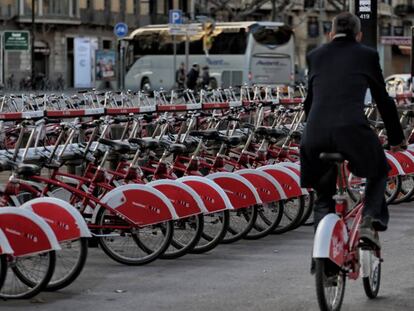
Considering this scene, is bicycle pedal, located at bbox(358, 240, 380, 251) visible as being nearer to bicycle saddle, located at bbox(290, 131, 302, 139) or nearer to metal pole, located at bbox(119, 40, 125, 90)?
bicycle saddle, located at bbox(290, 131, 302, 139)

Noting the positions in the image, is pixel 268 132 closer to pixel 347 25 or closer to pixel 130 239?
pixel 130 239

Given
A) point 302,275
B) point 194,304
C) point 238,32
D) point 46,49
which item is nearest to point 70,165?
point 302,275

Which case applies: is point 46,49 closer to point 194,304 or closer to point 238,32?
point 238,32

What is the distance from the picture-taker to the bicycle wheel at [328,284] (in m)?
6.96

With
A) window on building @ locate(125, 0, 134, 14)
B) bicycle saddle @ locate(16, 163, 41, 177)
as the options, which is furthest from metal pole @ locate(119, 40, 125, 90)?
bicycle saddle @ locate(16, 163, 41, 177)

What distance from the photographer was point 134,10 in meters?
81.3

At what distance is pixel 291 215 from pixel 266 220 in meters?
0.34

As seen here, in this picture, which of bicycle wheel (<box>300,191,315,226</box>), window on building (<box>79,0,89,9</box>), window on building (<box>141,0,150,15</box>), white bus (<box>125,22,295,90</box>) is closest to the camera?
bicycle wheel (<box>300,191,315,226</box>)

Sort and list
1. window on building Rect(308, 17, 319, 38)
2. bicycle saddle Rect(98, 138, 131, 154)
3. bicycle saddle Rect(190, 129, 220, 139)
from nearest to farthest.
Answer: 1. bicycle saddle Rect(98, 138, 131, 154)
2. bicycle saddle Rect(190, 129, 220, 139)
3. window on building Rect(308, 17, 319, 38)

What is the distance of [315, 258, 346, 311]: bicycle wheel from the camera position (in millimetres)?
6964

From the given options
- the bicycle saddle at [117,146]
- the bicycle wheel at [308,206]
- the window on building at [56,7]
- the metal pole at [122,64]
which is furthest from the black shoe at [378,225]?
the window on building at [56,7]

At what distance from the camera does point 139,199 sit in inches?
377

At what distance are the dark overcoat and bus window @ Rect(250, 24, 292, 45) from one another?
44.8 meters

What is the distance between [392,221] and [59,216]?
5178 millimetres
